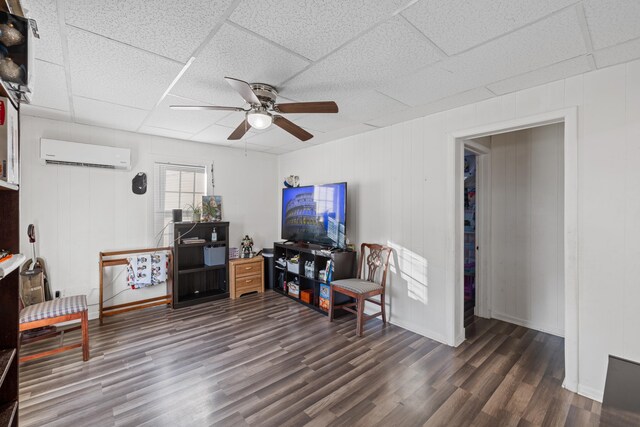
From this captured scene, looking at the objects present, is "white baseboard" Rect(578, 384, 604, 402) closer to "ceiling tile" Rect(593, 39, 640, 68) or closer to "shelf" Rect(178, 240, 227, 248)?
"ceiling tile" Rect(593, 39, 640, 68)

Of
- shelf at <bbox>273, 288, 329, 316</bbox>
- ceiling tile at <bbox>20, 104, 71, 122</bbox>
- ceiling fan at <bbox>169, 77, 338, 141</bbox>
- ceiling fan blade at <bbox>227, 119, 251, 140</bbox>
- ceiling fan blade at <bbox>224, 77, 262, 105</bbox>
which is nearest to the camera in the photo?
ceiling fan blade at <bbox>224, 77, 262, 105</bbox>

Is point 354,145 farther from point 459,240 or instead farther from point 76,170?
point 76,170

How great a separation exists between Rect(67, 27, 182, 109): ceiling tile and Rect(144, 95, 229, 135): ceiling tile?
0.17m

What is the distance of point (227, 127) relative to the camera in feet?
11.7

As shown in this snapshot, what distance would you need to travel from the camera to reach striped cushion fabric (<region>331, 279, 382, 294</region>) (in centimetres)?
321

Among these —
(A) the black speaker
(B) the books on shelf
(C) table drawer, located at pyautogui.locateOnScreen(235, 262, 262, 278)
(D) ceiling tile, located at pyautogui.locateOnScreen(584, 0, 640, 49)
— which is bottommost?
(C) table drawer, located at pyautogui.locateOnScreen(235, 262, 262, 278)

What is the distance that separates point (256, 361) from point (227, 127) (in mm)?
2668

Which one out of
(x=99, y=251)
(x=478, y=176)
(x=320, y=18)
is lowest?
(x=99, y=251)

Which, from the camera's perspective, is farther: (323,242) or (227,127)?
(323,242)

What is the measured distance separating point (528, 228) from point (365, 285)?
2034 mm

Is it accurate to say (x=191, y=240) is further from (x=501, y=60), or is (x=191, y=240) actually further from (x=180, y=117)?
(x=501, y=60)

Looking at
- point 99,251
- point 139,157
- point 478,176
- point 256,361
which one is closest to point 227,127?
point 139,157

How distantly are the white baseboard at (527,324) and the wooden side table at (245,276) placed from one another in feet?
11.0

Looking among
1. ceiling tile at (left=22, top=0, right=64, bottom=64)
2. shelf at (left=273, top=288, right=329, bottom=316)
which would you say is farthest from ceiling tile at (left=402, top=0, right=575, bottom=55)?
shelf at (left=273, top=288, right=329, bottom=316)
